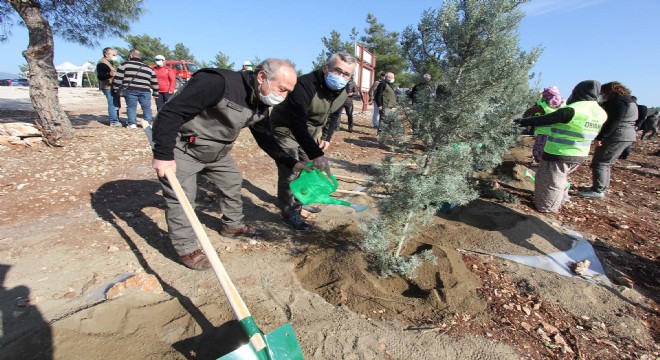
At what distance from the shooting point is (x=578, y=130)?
4.16m

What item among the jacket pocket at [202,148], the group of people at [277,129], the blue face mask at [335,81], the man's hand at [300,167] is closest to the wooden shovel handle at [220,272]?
the group of people at [277,129]

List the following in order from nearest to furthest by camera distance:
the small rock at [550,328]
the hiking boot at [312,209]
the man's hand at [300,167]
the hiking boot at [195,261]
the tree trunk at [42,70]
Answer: the small rock at [550,328], the hiking boot at [195,261], the man's hand at [300,167], the hiking boot at [312,209], the tree trunk at [42,70]

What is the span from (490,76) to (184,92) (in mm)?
2164

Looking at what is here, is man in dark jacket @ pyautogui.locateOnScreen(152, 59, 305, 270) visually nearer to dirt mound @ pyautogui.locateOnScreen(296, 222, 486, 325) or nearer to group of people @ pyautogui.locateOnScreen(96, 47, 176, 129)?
dirt mound @ pyautogui.locateOnScreen(296, 222, 486, 325)

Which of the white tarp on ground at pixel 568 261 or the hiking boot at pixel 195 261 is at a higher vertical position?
the white tarp on ground at pixel 568 261

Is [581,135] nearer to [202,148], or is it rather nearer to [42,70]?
[202,148]

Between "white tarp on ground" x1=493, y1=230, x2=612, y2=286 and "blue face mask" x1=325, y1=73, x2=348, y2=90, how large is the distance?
231 cm

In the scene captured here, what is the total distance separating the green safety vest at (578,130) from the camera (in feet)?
13.4

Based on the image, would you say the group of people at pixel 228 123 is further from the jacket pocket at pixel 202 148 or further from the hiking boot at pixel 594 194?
the hiking boot at pixel 594 194

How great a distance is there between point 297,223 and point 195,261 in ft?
4.26

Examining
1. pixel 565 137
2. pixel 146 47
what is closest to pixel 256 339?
pixel 565 137

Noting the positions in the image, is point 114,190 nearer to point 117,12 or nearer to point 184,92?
point 184,92

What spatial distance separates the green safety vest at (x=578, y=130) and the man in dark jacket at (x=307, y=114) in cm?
298

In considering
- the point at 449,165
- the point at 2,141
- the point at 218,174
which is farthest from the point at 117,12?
the point at 449,165
